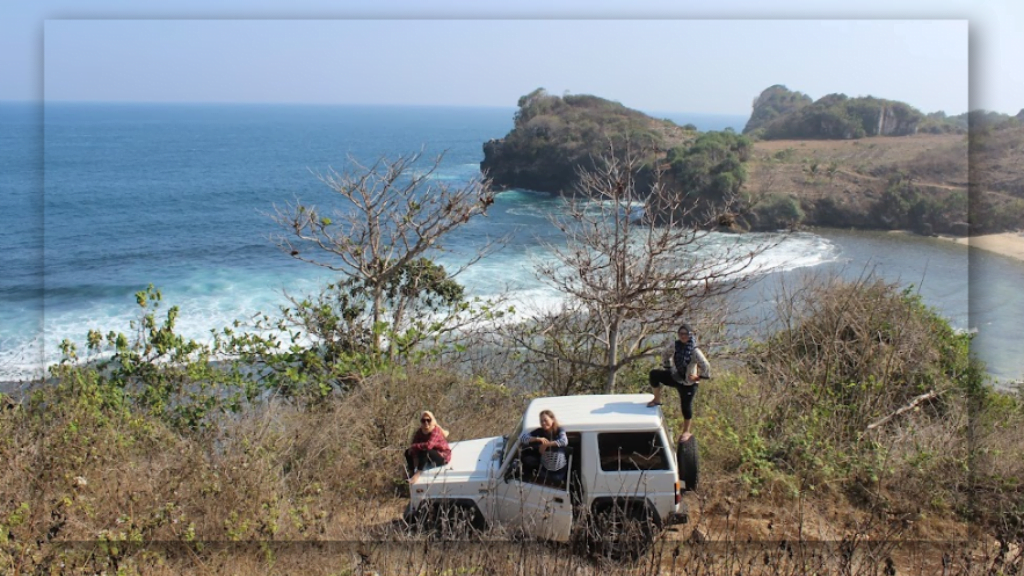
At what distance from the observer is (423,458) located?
857 centimetres

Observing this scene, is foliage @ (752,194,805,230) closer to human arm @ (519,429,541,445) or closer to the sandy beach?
the sandy beach

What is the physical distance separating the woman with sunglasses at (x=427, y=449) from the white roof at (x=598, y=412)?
0.98 metres

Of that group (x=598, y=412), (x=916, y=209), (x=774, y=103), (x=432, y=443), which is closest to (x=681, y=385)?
(x=598, y=412)

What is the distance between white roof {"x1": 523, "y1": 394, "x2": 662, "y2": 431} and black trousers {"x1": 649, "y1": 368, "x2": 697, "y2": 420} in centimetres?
37

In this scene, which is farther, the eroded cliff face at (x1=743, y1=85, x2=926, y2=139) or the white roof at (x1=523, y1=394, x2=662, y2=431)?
the eroded cliff face at (x1=743, y1=85, x2=926, y2=139)

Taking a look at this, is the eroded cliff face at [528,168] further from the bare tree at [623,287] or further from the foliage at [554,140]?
the bare tree at [623,287]

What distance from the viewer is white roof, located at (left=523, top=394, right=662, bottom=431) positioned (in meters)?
7.96

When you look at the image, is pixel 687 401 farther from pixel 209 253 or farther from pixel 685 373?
pixel 209 253

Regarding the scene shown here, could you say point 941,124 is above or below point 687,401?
above

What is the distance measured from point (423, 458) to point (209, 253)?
42.4 meters

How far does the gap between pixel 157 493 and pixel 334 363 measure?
567 centimetres

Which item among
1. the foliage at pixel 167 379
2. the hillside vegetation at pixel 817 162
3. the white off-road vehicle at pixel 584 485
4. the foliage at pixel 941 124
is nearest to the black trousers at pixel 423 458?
the white off-road vehicle at pixel 584 485

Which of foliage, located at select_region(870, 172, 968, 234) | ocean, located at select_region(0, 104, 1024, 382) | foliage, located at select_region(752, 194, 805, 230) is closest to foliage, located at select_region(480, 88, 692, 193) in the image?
ocean, located at select_region(0, 104, 1024, 382)

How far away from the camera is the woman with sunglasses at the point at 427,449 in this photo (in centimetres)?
852
